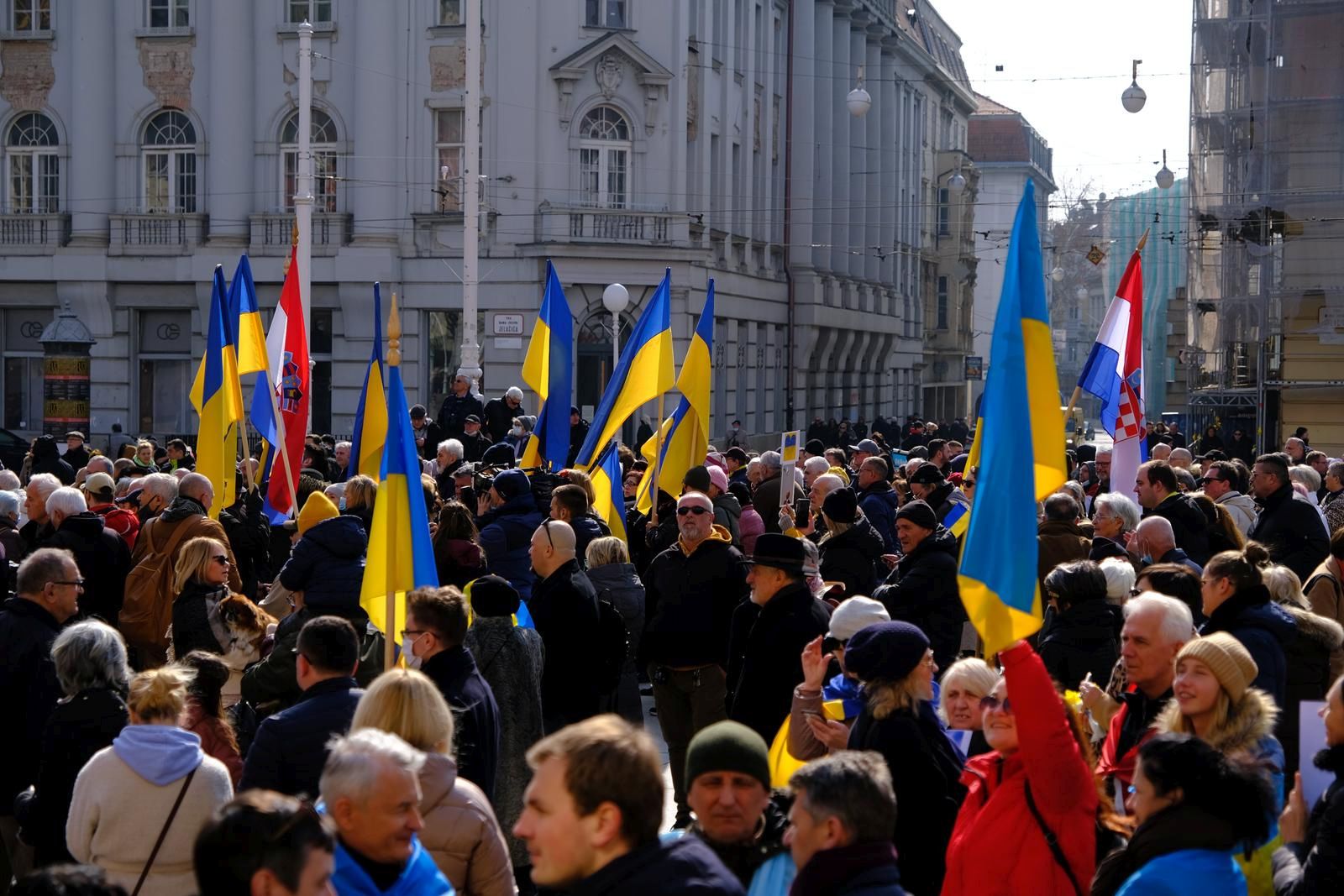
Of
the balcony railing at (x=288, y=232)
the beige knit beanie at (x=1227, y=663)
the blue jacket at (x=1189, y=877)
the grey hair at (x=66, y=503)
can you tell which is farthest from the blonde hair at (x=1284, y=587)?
the balcony railing at (x=288, y=232)

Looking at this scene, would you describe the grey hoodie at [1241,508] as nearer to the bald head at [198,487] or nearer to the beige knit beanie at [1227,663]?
the bald head at [198,487]

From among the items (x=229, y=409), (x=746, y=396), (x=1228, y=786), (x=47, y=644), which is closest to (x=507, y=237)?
(x=746, y=396)

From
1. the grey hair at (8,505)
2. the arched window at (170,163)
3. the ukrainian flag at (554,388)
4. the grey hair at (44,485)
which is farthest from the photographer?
the arched window at (170,163)

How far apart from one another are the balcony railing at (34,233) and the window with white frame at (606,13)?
1096 cm

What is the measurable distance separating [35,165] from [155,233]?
118 inches

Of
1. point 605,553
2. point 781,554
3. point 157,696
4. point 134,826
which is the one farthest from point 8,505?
point 134,826

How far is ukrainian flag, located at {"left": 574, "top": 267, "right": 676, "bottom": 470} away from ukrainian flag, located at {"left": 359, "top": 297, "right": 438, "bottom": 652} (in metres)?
5.36

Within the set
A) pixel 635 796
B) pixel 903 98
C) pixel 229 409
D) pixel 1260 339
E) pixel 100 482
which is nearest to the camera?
pixel 635 796

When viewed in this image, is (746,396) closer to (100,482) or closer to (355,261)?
(355,261)

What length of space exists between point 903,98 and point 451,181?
29733 millimetres

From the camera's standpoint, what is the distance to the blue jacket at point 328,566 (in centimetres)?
876

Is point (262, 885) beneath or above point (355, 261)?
beneath

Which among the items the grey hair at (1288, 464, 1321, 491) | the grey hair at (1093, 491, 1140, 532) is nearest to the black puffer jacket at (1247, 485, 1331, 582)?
the grey hair at (1093, 491, 1140, 532)

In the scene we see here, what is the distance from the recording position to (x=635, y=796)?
376 centimetres
